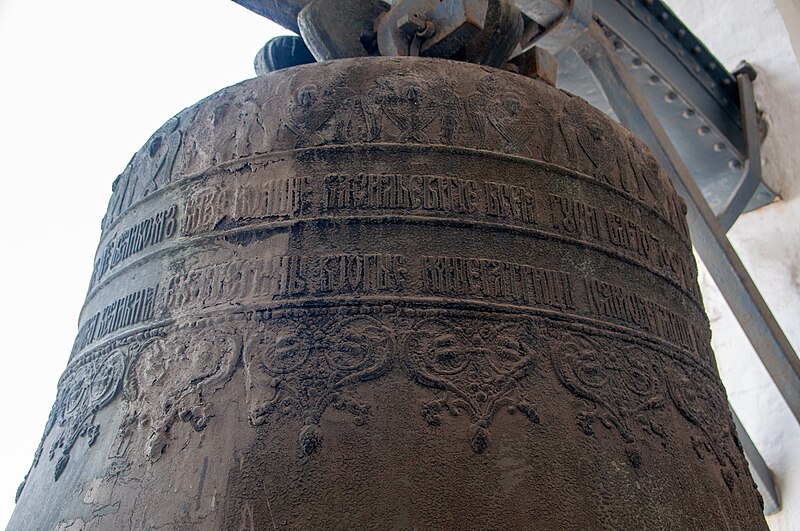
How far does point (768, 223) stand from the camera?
3781mm

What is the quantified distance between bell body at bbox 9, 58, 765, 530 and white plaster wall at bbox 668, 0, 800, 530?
Answer: 236 cm

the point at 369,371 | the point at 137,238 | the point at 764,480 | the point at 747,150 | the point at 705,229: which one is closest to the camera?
the point at 369,371

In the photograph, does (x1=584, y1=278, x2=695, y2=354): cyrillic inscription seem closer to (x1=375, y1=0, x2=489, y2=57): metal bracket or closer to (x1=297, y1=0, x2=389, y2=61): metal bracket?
(x1=375, y1=0, x2=489, y2=57): metal bracket

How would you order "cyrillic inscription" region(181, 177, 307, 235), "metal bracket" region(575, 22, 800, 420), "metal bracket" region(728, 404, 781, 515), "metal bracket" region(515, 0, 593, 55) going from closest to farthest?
1. "cyrillic inscription" region(181, 177, 307, 235)
2. "metal bracket" region(515, 0, 593, 55)
3. "metal bracket" region(575, 22, 800, 420)
4. "metal bracket" region(728, 404, 781, 515)

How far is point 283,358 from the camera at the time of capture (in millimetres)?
1143

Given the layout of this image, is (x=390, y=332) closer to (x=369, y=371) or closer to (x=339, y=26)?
(x=369, y=371)

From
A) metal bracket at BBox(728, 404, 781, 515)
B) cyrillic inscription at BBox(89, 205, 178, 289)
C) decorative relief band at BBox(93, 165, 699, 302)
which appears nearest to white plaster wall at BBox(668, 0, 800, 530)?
metal bracket at BBox(728, 404, 781, 515)

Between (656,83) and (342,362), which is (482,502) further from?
(656,83)

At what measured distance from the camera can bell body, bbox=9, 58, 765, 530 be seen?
41.9 inches

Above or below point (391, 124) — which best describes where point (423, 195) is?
below

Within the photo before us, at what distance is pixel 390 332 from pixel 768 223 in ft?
10.7

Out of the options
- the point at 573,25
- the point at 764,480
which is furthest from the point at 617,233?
the point at 764,480

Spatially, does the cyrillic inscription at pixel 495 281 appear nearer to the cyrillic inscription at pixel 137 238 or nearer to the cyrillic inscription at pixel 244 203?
the cyrillic inscription at pixel 244 203

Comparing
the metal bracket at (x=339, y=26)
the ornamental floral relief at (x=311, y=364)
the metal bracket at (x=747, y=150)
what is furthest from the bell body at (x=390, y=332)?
the metal bracket at (x=747, y=150)
